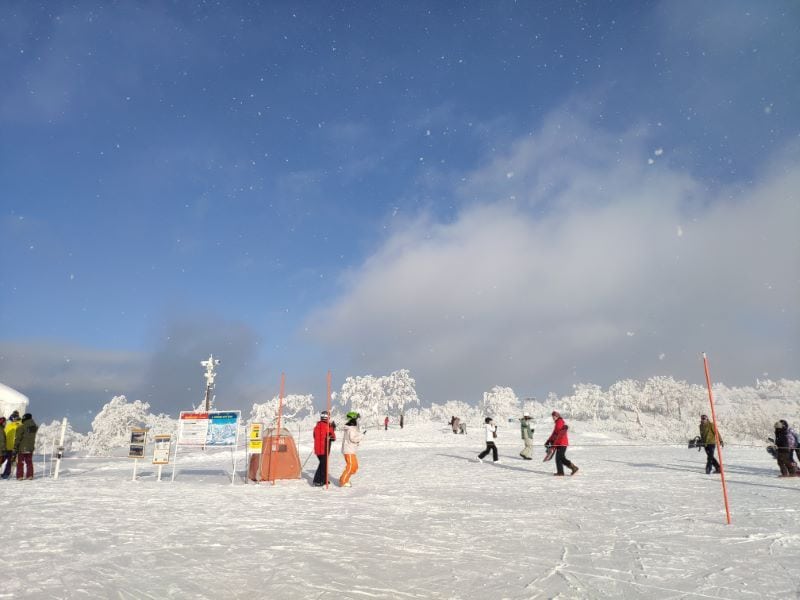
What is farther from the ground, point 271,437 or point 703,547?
point 271,437

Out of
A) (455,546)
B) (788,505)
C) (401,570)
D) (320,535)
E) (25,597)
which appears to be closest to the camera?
(25,597)

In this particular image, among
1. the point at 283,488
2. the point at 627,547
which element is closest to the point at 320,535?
the point at 627,547

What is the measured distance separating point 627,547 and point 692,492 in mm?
6051

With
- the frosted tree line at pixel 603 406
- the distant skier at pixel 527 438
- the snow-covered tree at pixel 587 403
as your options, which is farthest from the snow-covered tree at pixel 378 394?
the distant skier at pixel 527 438

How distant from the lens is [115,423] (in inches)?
1674

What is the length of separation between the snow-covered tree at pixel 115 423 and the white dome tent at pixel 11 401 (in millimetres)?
9060

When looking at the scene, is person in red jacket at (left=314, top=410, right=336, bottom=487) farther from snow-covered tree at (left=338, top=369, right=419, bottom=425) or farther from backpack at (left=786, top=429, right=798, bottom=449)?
snow-covered tree at (left=338, top=369, right=419, bottom=425)

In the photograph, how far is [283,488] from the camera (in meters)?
12.5

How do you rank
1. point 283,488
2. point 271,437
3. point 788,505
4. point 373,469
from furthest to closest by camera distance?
point 373,469, point 271,437, point 283,488, point 788,505

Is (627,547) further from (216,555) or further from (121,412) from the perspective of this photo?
(121,412)

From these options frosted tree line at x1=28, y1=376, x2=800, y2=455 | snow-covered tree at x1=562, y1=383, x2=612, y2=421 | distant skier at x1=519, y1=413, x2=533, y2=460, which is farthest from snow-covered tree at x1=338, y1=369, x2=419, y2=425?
distant skier at x1=519, y1=413, x2=533, y2=460

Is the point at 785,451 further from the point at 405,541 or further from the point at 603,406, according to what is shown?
the point at 603,406

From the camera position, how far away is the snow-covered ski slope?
4.71 meters

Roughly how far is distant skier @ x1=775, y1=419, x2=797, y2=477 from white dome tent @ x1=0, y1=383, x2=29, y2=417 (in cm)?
3720
